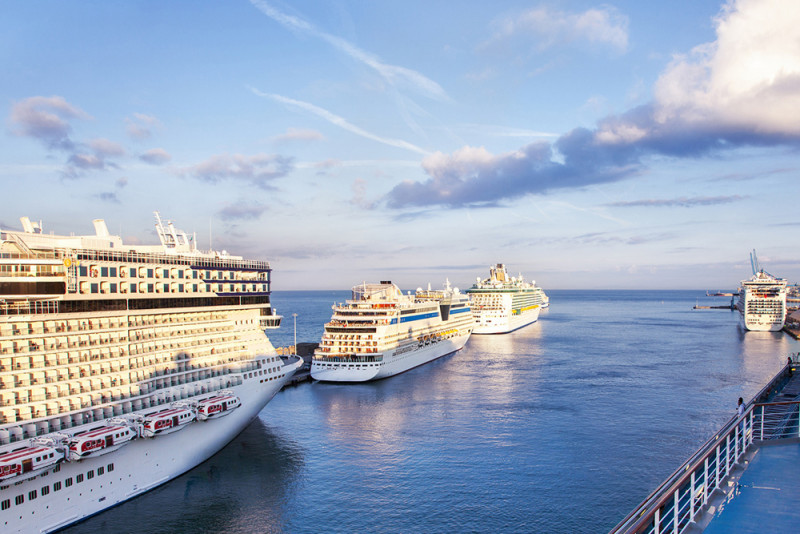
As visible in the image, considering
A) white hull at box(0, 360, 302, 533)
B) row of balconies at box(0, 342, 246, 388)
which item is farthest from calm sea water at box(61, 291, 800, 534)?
row of balconies at box(0, 342, 246, 388)

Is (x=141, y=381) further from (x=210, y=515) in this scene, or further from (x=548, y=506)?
(x=548, y=506)

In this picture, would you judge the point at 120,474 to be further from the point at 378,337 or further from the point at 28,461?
the point at 378,337

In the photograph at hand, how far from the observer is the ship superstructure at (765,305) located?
99.1 meters

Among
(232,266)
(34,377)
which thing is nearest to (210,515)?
(34,377)

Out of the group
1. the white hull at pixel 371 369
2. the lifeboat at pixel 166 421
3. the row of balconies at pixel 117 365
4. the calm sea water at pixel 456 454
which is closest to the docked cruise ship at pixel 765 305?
the calm sea water at pixel 456 454

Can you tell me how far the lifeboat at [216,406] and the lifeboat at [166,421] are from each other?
665 millimetres

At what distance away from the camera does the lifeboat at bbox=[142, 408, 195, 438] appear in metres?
24.6

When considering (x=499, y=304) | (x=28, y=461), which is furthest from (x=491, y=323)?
(x=28, y=461)

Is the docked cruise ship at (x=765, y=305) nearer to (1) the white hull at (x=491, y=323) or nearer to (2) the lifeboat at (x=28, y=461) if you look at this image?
(1) the white hull at (x=491, y=323)

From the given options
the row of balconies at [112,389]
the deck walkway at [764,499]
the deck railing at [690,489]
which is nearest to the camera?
the deck railing at [690,489]

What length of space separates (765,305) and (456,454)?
313ft

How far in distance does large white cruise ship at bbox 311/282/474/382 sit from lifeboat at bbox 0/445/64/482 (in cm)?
3571

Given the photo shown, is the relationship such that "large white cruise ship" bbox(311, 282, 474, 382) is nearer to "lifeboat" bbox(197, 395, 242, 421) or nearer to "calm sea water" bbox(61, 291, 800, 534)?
"calm sea water" bbox(61, 291, 800, 534)

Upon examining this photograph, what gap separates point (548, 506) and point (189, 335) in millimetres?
21275
